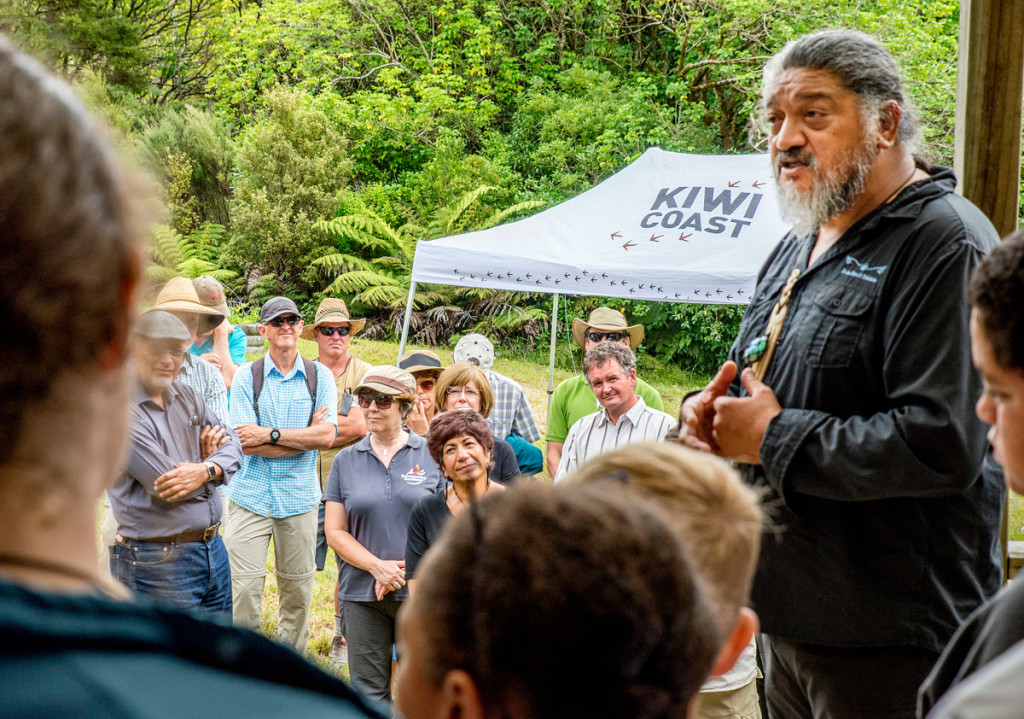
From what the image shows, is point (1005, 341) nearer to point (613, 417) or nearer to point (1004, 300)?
point (1004, 300)

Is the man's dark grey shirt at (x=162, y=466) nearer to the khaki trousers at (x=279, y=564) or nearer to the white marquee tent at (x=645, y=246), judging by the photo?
the khaki trousers at (x=279, y=564)

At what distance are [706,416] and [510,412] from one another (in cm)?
377

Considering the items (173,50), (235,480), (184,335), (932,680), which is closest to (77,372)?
(932,680)

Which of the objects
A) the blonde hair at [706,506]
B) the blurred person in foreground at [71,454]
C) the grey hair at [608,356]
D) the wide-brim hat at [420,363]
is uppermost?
the blurred person in foreground at [71,454]

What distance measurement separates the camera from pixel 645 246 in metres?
7.26

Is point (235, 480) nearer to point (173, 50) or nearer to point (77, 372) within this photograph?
point (77, 372)

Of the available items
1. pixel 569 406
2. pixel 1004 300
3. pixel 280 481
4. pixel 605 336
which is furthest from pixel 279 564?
pixel 1004 300

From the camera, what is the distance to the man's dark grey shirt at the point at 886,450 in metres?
1.73

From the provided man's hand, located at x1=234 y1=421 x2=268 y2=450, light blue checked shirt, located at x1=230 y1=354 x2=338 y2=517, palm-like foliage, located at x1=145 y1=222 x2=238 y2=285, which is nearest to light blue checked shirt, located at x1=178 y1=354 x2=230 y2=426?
man's hand, located at x1=234 y1=421 x2=268 y2=450

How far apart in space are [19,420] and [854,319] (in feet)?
5.51

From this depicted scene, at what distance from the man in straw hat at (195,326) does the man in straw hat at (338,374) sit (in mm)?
794

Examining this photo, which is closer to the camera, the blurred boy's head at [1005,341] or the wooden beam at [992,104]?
the blurred boy's head at [1005,341]

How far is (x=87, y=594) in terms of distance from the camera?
538 millimetres

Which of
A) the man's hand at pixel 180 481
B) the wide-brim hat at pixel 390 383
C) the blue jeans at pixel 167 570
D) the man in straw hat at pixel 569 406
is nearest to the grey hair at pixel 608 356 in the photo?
the man in straw hat at pixel 569 406
